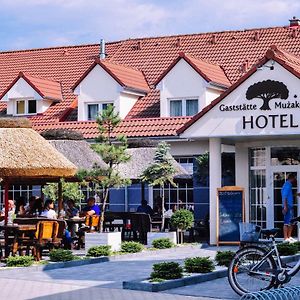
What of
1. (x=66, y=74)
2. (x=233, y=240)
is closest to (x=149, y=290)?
(x=233, y=240)

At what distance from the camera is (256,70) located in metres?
23.9

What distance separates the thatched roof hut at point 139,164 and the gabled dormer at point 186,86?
19.2 ft

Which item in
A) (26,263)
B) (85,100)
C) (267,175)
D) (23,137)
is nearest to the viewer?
(26,263)

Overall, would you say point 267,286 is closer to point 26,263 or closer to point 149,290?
point 149,290

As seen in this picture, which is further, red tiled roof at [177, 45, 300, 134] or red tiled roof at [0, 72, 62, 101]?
red tiled roof at [0, 72, 62, 101]

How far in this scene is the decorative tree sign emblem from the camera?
23672 mm

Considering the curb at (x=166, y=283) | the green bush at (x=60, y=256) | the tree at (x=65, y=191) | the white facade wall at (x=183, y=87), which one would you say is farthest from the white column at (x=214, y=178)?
the curb at (x=166, y=283)

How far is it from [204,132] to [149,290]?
11.3 meters

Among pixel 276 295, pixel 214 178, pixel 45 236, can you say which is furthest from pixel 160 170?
pixel 276 295

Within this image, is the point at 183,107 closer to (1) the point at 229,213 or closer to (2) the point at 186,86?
(2) the point at 186,86

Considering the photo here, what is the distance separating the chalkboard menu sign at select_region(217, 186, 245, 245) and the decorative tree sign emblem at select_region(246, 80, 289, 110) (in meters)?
2.66

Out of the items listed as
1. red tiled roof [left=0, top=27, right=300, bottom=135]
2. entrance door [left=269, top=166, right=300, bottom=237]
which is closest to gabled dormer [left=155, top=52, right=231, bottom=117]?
red tiled roof [left=0, top=27, right=300, bottom=135]

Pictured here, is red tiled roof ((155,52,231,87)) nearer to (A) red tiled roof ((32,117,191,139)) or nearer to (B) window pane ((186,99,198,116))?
(B) window pane ((186,99,198,116))

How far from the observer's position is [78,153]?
25.8 metres
